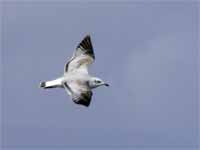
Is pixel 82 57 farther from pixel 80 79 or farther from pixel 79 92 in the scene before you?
pixel 79 92

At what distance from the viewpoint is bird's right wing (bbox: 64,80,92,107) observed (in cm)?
3299

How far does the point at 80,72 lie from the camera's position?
3575 cm

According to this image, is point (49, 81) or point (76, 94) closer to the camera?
point (76, 94)

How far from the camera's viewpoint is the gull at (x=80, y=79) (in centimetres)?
3341

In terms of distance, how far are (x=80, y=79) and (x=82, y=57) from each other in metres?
2.69

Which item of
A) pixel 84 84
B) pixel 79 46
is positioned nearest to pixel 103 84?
pixel 84 84

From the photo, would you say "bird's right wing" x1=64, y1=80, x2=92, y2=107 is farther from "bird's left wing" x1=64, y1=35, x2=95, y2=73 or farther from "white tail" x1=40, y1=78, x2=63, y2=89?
"bird's left wing" x1=64, y1=35, x2=95, y2=73

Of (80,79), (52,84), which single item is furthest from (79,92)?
(52,84)

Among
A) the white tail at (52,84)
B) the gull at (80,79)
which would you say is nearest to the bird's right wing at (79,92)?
the gull at (80,79)

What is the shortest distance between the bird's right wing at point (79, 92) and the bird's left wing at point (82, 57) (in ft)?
5.75

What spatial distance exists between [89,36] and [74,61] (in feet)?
5.20

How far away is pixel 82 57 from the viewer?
1463 inches

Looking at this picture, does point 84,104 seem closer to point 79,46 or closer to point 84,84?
point 84,84

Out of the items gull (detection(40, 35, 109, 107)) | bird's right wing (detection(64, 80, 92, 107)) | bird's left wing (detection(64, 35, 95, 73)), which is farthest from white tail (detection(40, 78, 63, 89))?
bird's left wing (detection(64, 35, 95, 73))
